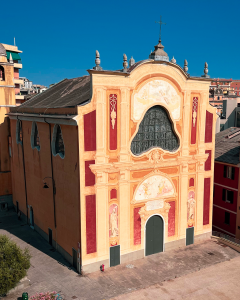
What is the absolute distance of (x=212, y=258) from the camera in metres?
24.4

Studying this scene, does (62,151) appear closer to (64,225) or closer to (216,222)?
(64,225)

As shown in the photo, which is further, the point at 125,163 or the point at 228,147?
the point at 228,147

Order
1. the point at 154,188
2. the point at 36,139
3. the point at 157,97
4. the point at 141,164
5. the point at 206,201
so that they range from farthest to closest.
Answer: the point at 36,139 → the point at 206,201 → the point at 154,188 → the point at 157,97 → the point at 141,164

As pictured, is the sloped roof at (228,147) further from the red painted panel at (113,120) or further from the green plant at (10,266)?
the green plant at (10,266)

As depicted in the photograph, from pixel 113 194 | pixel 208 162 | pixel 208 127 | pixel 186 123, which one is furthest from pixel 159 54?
pixel 113 194

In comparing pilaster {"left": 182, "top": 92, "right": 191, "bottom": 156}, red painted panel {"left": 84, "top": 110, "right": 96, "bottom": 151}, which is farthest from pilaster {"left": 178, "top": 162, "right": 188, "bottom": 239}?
red painted panel {"left": 84, "top": 110, "right": 96, "bottom": 151}

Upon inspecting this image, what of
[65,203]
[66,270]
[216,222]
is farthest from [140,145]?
[216,222]

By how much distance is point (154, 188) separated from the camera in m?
24.2

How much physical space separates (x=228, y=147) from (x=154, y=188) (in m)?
12.7

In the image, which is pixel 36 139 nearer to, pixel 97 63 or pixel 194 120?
pixel 97 63

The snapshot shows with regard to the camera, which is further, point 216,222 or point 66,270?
point 216,222

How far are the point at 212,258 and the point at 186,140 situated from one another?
32.5 ft

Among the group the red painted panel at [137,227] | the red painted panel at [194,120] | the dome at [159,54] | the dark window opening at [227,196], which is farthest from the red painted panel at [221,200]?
the dome at [159,54]

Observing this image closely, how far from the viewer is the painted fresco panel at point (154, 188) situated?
23.7m
